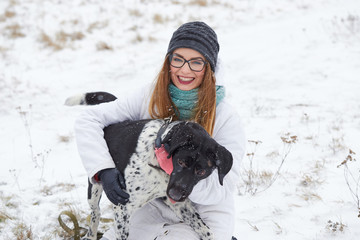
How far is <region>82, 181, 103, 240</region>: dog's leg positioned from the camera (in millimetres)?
2848

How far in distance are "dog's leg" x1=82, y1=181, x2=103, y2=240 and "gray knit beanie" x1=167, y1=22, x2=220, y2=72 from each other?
132 cm

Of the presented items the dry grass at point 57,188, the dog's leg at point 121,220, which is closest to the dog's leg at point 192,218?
the dog's leg at point 121,220

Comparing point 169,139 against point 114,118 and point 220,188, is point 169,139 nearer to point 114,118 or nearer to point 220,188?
point 220,188

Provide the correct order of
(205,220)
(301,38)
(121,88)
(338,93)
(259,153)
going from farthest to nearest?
(301,38), (121,88), (338,93), (259,153), (205,220)

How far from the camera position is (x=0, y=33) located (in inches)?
369

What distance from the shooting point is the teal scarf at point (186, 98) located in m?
2.73

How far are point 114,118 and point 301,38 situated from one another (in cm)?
807

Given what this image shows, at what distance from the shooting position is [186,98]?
9.01ft

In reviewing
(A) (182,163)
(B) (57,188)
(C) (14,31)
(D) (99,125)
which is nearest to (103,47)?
(C) (14,31)

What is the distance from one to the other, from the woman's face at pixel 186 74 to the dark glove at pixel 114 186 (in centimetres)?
87

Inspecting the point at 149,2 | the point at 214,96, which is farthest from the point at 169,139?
the point at 149,2

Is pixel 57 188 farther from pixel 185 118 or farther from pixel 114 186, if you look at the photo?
pixel 185 118

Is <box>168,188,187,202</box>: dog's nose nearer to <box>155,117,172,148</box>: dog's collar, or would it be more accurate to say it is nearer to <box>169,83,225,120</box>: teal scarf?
<box>155,117,172,148</box>: dog's collar

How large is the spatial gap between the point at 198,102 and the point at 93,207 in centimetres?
130
